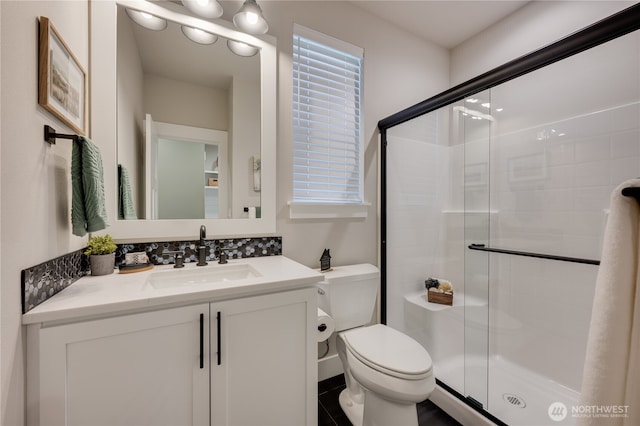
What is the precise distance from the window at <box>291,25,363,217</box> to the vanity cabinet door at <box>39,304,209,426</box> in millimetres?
970

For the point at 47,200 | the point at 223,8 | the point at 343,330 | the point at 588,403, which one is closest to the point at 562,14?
the point at 223,8

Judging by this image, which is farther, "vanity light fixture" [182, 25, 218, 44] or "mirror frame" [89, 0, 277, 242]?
"vanity light fixture" [182, 25, 218, 44]

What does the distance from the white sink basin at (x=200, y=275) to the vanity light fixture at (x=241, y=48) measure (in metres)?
1.21

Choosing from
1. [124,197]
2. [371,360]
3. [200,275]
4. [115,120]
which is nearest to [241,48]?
[115,120]

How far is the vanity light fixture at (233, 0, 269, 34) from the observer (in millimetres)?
1381

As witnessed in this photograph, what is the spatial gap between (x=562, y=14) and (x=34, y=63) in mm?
2757

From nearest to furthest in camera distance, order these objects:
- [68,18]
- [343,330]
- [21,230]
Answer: [21,230], [68,18], [343,330]

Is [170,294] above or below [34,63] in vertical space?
below

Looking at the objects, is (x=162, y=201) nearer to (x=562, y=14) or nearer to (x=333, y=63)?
(x=333, y=63)

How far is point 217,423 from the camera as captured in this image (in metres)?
0.93

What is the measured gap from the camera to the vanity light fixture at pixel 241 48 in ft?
4.90

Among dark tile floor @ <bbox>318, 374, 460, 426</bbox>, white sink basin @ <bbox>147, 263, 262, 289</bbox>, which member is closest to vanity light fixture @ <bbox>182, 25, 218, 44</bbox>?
white sink basin @ <bbox>147, 263, 262, 289</bbox>

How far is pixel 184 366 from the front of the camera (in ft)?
2.90

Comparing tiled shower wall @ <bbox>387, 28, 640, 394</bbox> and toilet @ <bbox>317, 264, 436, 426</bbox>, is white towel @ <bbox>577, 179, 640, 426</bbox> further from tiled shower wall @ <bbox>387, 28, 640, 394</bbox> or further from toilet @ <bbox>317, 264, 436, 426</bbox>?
tiled shower wall @ <bbox>387, 28, 640, 394</bbox>
